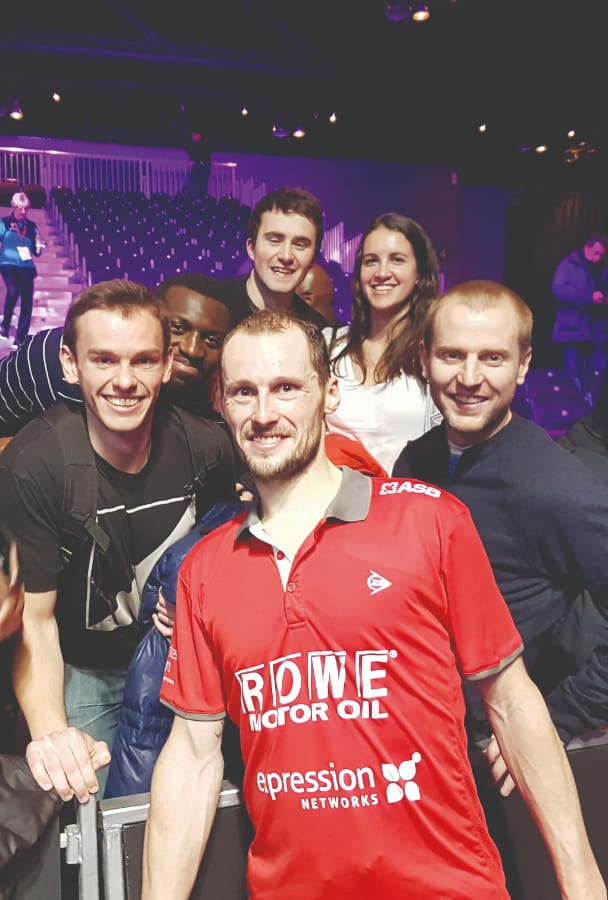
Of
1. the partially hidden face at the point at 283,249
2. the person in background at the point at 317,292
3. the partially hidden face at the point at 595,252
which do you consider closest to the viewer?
the partially hidden face at the point at 283,249

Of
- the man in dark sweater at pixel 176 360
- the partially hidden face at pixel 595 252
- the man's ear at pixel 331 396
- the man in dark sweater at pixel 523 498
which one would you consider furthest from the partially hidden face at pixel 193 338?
the partially hidden face at pixel 595 252

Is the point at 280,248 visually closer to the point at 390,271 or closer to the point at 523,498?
the point at 390,271

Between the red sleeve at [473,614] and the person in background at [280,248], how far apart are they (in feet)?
5.40

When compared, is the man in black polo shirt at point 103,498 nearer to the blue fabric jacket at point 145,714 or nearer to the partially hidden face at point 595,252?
the blue fabric jacket at point 145,714

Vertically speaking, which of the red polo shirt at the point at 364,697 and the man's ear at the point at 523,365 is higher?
the man's ear at the point at 523,365

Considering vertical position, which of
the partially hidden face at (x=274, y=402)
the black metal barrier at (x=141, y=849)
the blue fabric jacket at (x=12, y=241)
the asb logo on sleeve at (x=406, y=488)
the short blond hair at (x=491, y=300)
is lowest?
the black metal barrier at (x=141, y=849)

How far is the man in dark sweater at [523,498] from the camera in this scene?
1.67 meters

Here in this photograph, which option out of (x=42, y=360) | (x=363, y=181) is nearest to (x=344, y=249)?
(x=363, y=181)

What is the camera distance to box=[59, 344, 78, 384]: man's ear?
6.84 ft

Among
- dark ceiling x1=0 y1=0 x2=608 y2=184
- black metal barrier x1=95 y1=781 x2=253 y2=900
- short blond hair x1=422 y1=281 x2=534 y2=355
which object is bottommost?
black metal barrier x1=95 y1=781 x2=253 y2=900

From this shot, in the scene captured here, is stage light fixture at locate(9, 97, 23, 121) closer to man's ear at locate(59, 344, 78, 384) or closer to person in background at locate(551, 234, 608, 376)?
man's ear at locate(59, 344, 78, 384)

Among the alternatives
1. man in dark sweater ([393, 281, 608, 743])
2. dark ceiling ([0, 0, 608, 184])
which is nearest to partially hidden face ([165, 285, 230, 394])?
man in dark sweater ([393, 281, 608, 743])

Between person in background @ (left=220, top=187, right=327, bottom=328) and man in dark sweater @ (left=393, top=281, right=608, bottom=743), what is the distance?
3.44 ft

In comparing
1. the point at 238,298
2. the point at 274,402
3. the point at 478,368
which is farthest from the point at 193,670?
the point at 238,298
